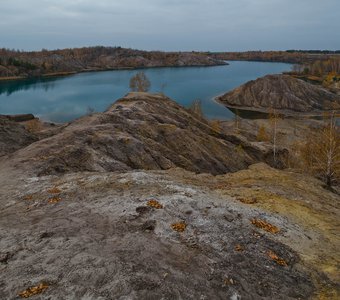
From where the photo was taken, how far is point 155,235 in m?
16.0

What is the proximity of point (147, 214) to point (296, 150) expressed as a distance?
201 ft

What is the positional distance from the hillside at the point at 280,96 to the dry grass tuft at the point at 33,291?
504 ft

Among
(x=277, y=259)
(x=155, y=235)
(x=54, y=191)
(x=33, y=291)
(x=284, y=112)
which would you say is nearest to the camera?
(x=33, y=291)

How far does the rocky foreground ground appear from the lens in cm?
1261

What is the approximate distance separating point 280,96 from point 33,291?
544 feet

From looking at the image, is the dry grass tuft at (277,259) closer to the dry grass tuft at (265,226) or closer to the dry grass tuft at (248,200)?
the dry grass tuft at (265,226)

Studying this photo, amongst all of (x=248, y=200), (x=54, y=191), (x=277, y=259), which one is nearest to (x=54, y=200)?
(x=54, y=191)

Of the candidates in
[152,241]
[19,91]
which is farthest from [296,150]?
[19,91]

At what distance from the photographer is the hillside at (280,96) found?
6166 inches

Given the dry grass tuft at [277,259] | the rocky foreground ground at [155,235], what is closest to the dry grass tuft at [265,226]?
the rocky foreground ground at [155,235]

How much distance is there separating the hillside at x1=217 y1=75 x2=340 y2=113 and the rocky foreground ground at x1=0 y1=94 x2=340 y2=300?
133543 mm

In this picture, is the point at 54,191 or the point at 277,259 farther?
the point at 54,191

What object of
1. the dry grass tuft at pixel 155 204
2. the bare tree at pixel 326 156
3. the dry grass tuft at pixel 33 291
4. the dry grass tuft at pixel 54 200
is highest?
the dry grass tuft at pixel 155 204

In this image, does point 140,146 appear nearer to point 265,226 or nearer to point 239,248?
point 265,226
